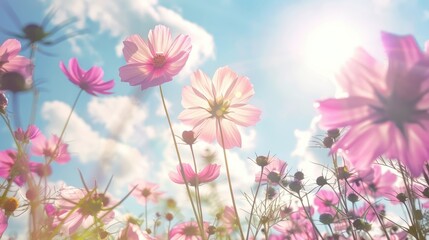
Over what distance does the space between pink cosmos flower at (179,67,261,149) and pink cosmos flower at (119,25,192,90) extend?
95 millimetres

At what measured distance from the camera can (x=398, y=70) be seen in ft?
1.41

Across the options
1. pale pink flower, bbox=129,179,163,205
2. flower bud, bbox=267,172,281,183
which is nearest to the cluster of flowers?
flower bud, bbox=267,172,281,183

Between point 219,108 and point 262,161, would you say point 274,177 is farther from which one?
point 219,108

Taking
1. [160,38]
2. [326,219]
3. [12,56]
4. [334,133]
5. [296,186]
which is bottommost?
[326,219]

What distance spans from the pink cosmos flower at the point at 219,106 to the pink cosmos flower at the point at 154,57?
95 mm

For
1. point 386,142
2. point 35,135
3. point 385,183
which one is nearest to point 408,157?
point 386,142

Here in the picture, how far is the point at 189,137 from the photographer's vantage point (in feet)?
3.62

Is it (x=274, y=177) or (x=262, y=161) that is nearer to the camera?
(x=262, y=161)

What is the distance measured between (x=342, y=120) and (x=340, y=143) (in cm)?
3

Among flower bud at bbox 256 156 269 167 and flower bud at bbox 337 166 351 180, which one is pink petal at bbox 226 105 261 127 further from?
flower bud at bbox 337 166 351 180

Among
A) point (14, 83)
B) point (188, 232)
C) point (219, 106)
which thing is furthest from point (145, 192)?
point (14, 83)

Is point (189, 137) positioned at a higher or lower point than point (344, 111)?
higher

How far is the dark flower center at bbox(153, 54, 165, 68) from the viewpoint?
3.32 ft

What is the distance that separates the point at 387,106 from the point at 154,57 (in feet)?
2.31
